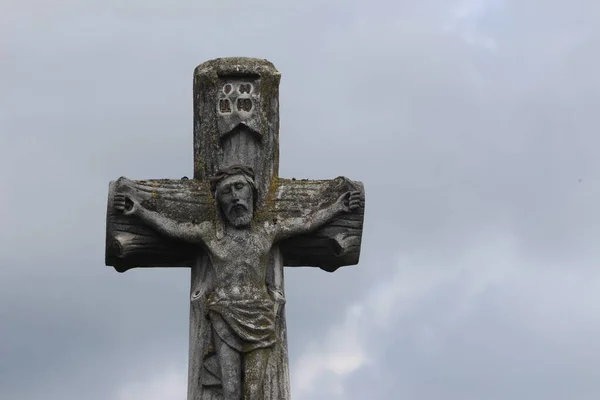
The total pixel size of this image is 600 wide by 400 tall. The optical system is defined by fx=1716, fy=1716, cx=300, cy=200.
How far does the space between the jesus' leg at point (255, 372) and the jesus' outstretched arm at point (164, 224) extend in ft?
4.30

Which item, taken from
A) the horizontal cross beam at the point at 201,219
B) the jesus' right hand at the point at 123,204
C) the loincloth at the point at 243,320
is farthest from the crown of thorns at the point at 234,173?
the loincloth at the point at 243,320

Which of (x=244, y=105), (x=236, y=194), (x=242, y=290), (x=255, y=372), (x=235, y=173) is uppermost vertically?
(x=244, y=105)

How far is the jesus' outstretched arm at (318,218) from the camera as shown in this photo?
16.4 m

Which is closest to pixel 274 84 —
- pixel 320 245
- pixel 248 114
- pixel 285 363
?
pixel 248 114

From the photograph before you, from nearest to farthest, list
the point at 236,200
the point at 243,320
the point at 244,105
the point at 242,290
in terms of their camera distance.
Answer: the point at 243,320 < the point at 242,290 < the point at 236,200 < the point at 244,105

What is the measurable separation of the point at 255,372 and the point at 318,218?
1.78m

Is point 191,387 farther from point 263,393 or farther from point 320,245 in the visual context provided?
point 320,245

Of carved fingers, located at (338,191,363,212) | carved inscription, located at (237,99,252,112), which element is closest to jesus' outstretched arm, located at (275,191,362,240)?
carved fingers, located at (338,191,363,212)

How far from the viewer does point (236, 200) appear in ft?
52.9

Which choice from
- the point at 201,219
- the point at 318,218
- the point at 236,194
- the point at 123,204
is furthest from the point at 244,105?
the point at 123,204

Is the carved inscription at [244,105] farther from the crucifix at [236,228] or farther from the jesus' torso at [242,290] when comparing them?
the jesus' torso at [242,290]

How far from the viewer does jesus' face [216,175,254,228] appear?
52.9 feet

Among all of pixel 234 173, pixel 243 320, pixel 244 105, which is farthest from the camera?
pixel 244 105

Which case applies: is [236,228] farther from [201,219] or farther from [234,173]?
[234,173]
